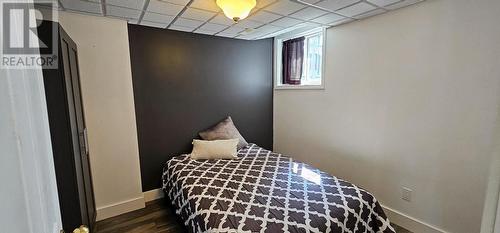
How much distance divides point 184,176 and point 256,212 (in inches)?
39.2

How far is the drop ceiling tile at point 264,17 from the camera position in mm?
2225

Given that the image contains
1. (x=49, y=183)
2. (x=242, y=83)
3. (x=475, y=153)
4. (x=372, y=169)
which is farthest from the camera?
(x=242, y=83)

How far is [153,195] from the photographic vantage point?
113 inches

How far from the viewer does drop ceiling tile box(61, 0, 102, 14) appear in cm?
189

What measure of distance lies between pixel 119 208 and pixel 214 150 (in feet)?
4.01

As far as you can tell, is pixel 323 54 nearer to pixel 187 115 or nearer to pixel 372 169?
pixel 372 169

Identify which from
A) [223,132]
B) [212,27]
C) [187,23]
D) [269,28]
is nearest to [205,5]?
[187,23]

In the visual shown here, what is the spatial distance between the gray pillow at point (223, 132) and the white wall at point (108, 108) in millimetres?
886

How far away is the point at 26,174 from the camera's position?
0.42 meters

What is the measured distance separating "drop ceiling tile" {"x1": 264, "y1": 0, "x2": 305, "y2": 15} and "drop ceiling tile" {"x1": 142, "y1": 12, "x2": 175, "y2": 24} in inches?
40.3

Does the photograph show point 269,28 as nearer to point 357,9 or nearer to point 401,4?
point 357,9

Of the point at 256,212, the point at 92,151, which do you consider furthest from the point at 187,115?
the point at 256,212

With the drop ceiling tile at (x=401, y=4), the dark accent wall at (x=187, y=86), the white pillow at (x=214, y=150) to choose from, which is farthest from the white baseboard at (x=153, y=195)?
the drop ceiling tile at (x=401, y=4)

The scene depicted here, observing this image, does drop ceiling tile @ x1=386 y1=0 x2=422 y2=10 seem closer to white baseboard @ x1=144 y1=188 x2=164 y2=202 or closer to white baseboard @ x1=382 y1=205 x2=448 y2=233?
white baseboard @ x1=382 y1=205 x2=448 y2=233
